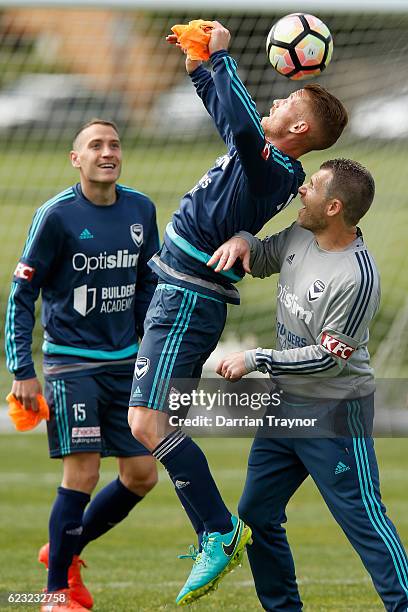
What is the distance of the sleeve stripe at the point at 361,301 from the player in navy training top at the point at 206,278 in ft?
1.87

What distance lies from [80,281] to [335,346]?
1946mm

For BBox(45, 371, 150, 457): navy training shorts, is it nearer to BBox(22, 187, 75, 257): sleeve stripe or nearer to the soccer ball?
BBox(22, 187, 75, 257): sleeve stripe

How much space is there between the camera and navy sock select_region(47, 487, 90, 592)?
19.9 feet

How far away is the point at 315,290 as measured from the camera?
4.93m

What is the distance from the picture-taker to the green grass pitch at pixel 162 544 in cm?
638

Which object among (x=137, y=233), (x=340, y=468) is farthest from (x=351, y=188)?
(x=137, y=233)

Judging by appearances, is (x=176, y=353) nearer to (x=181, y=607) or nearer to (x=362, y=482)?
(x=362, y=482)

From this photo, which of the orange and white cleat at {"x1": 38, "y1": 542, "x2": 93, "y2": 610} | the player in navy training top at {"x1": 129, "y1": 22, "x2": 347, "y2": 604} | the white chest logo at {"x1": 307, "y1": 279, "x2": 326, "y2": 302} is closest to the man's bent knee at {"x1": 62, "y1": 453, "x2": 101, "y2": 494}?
the orange and white cleat at {"x1": 38, "y1": 542, "x2": 93, "y2": 610}

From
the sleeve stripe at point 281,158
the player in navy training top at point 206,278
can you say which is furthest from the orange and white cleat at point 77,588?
the sleeve stripe at point 281,158

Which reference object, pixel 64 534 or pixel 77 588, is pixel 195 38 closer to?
pixel 64 534

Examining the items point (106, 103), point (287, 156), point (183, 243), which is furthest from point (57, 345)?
point (106, 103)

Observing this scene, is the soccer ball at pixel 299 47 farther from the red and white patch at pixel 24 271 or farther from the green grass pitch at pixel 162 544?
the green grass pitch at pixel 162 544

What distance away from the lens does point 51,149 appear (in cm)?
1091

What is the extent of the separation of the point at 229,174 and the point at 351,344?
37.4 inches
